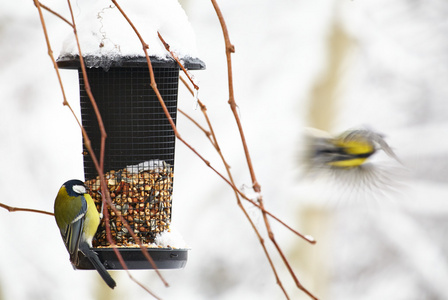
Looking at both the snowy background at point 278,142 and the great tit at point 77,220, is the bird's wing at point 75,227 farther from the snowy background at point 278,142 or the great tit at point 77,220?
the snowy background at point 278,142

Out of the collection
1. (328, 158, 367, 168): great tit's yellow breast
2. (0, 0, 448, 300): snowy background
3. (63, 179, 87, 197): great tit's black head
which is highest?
(328, 158, 367, 168): great tit's yellow breast

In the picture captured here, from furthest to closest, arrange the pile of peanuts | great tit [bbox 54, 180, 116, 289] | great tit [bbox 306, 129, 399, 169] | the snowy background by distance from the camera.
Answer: the snowy background
great tit [bbox 306, 129, 399, 169]
the pile of peanuts
great tit [bbox 54, 180, 116, 289]

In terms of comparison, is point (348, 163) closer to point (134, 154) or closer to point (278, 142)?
point (134, 154)

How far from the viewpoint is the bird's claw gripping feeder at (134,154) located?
7.68 feet

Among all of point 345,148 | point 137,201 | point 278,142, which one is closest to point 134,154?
point 137,201

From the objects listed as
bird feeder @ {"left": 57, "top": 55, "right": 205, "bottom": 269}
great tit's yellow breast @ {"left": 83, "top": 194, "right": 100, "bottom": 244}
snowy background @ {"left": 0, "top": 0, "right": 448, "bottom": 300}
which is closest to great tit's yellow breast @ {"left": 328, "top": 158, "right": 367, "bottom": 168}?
bird feeder @ {"left": 57, "top": 55, "right": 205, "bottom": 269}

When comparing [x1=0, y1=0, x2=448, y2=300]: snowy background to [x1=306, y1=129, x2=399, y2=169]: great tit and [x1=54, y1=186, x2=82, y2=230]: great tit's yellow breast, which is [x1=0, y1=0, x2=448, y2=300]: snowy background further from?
[x1=54, y1=186, x2=82, y2=230]: great tit's yellow breast

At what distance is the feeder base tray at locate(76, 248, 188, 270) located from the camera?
2248mm

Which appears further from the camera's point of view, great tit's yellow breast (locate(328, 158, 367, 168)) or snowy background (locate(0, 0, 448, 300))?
snowy background (locate(0, 0, 448, 300))

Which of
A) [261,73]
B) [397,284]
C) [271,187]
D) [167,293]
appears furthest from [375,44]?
[167,293]

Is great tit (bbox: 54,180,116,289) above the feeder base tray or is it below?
above

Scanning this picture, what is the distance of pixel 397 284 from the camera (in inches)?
244

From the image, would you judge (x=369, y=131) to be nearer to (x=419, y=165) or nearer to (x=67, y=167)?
(x=67, y=167)

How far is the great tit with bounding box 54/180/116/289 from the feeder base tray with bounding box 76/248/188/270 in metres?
0.02
